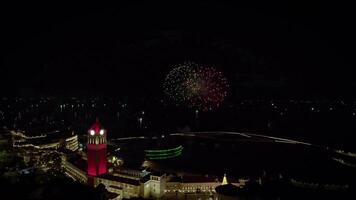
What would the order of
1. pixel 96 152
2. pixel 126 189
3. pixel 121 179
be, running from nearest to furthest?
pixel 126 189 < pixel 121 179 < pixel 96 152

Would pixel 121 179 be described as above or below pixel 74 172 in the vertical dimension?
above

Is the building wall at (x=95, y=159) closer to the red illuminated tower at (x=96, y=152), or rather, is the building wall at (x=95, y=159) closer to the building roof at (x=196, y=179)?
the red illuminated tower at (x=96, y=152)

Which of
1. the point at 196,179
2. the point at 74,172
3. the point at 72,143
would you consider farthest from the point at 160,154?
the point at 196,179

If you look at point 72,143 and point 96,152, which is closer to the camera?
point 96,152

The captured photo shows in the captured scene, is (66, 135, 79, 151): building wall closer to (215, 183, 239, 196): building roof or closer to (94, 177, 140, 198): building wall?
(94, 177, 140, 198): building wall

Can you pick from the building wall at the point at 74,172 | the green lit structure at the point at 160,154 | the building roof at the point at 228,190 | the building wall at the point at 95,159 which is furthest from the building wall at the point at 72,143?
the building roof at the point at 228,190

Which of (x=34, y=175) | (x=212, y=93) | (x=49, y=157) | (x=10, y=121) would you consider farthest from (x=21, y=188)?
(x=10, y=121)

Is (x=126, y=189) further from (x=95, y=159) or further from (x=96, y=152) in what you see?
(x=96, y=152)

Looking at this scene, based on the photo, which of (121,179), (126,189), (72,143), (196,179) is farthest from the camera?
(72,143)
